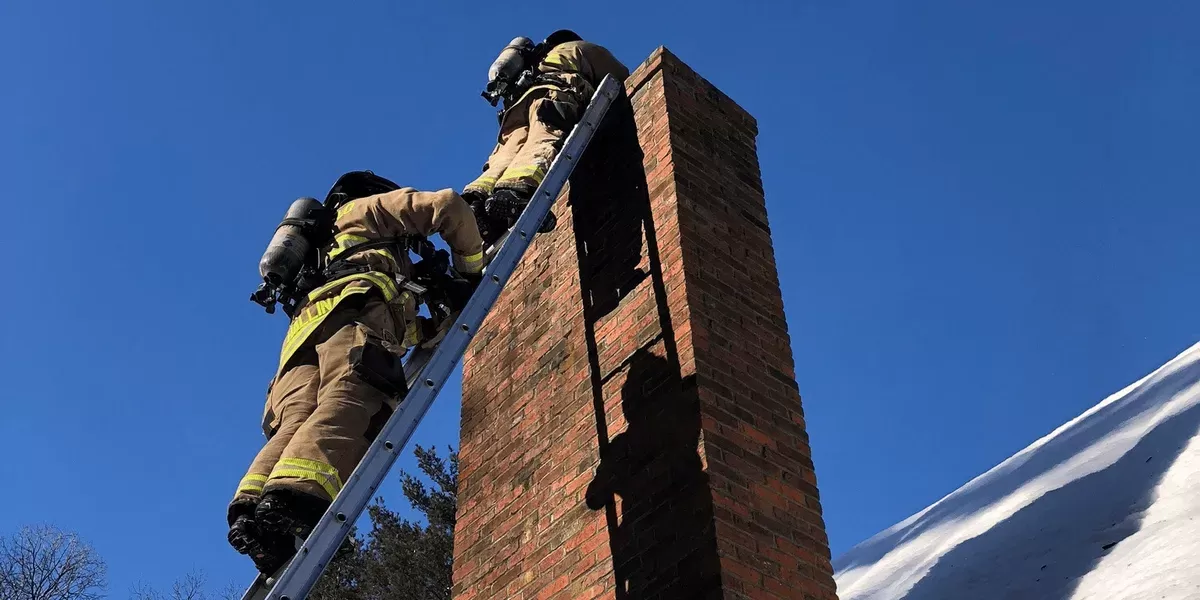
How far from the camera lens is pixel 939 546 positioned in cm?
922

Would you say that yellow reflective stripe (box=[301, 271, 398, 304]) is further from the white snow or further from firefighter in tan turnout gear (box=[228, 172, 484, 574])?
the white snow

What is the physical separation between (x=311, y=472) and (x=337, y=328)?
2.66 feet

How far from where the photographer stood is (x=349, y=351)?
4480mm

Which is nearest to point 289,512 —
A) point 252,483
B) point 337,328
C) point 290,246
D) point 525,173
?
point 252,483

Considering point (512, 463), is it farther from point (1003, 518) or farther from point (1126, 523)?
point (1003, 518)

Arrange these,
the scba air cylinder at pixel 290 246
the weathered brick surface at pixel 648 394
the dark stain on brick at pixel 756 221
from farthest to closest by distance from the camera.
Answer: the dark stain on brick at pixel 756 221 → the scba air cylinder at pixel 290 246 → the weathered brick surface at pixel 648 394

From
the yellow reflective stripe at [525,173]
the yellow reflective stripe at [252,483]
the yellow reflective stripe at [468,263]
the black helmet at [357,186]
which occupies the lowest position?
the yellow reflective stripe at [252,483]

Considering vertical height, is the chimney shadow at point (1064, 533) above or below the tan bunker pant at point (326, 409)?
above

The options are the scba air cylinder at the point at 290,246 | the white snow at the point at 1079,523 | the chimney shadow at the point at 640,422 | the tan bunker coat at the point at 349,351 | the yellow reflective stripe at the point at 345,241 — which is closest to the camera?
the tan bunker coat at the point at 349,351

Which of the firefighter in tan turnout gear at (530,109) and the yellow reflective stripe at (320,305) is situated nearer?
the yellow reflective stripe at (320,305)

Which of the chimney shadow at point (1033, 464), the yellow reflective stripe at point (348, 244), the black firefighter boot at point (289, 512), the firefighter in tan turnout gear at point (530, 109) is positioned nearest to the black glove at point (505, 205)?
the firefighter in tan turnout gear at point (530, 109)

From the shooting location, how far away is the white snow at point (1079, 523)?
652 centimetres

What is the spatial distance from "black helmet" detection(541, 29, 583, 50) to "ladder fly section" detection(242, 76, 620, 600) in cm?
164

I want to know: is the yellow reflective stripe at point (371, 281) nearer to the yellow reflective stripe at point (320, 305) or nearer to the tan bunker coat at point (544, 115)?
the yellow reflective stripe at point (320, 305)
